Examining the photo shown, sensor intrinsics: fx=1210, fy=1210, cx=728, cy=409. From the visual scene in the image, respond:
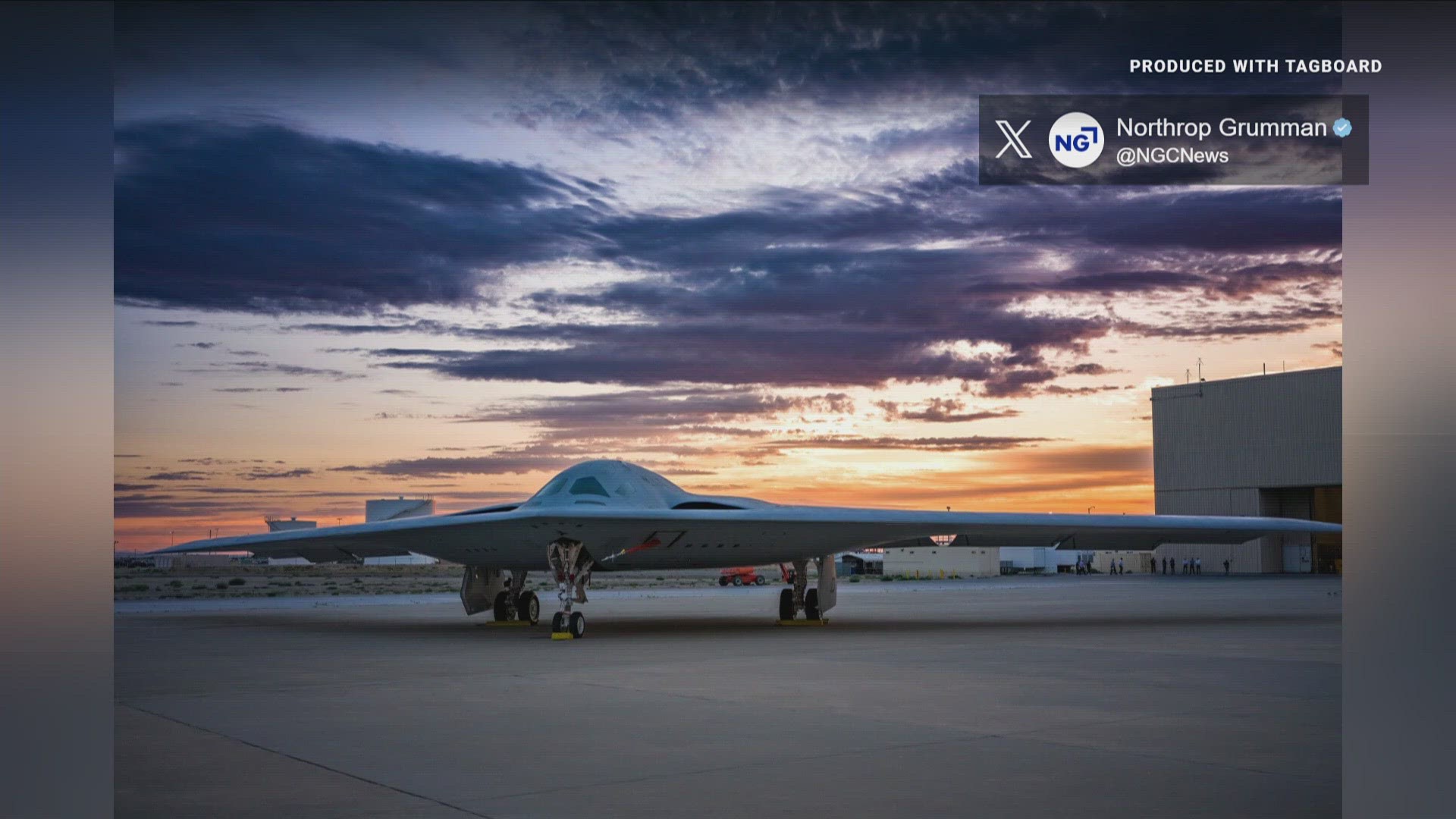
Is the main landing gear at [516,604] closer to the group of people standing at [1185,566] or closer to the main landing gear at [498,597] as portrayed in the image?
the main landing gear at [498,597]

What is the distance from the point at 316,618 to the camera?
→ 25.0m

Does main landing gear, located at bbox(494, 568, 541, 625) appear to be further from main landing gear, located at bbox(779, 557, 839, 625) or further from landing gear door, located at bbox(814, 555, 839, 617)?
landing gear door, located at bbox(814, 555, 839, 617)

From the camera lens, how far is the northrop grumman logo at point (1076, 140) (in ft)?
20.6

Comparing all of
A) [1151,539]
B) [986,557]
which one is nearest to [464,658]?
[1151,539]

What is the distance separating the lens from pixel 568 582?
1819 centimetres

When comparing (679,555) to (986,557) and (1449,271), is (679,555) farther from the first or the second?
(986,557)

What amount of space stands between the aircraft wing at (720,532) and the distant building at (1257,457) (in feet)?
130

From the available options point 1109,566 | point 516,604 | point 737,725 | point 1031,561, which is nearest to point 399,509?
point 516,604

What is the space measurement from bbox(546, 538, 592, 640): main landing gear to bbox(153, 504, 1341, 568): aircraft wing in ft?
0.65

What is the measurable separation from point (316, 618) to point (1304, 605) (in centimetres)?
2165
